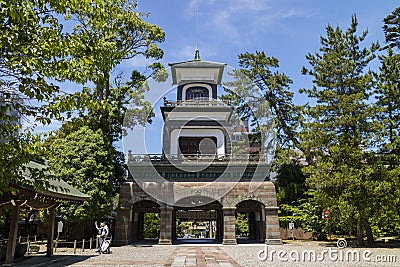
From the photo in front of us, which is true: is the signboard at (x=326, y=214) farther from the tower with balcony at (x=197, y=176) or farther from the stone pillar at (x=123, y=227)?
the stone pillar at (x=123, y=227)

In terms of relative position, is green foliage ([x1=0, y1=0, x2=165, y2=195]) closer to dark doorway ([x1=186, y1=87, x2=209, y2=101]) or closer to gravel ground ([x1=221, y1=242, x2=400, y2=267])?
gravel ground ([x1=221, y1=242, x2=400, y2=267])

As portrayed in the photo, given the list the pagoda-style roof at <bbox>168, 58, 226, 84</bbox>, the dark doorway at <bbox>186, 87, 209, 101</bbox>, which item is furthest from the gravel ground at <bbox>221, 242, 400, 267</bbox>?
the pagoda-style roof at <bbox>168, 58, 226, 84</bbox>

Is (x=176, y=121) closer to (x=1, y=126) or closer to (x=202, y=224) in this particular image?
(x=1, y=126)

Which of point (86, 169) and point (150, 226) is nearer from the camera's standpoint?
point (86, 169)

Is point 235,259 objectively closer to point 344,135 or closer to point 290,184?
point 344,135

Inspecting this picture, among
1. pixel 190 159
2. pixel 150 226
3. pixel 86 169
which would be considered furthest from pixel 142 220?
pixel 86 169

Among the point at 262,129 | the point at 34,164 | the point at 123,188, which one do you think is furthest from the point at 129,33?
the point at 262,129

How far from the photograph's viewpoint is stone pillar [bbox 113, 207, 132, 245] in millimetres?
20011

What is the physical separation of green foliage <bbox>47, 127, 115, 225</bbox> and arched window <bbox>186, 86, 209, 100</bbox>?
8004 mm

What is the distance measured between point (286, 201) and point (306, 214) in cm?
276

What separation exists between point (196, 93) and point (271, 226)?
37.3 ft

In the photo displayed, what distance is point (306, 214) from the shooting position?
83.4 ft

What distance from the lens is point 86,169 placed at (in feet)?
63.1

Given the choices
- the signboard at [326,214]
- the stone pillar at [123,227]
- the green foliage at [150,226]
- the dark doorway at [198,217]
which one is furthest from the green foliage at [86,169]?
the signboard at [326,214]
